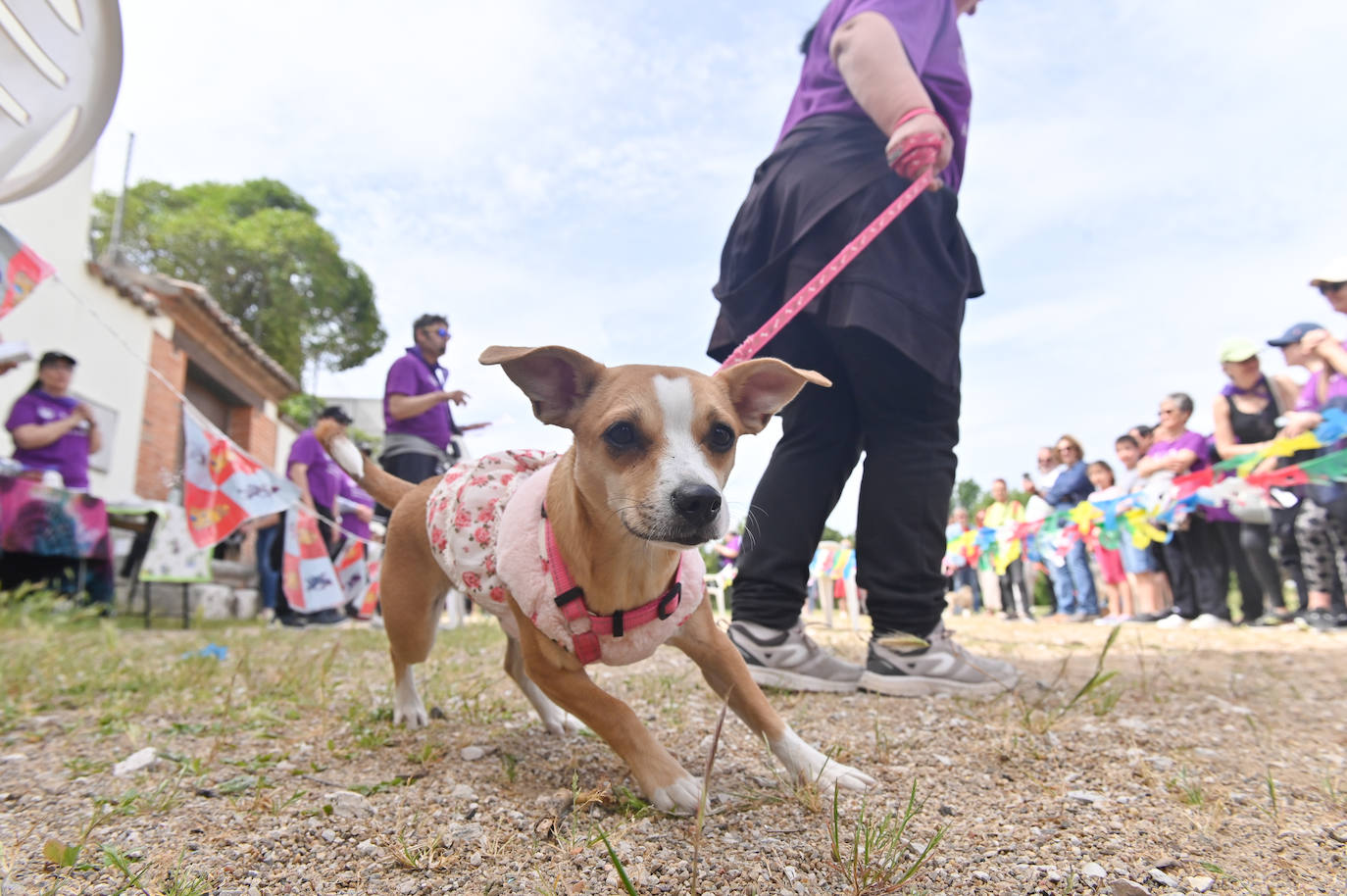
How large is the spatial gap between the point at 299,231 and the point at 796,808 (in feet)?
116

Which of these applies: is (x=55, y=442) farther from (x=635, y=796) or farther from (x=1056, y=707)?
(x=1056, y=707)

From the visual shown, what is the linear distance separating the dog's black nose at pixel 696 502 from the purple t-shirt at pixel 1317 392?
5550 millimetres

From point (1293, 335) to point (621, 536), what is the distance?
20.4 ft

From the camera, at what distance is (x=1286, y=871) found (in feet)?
4.49

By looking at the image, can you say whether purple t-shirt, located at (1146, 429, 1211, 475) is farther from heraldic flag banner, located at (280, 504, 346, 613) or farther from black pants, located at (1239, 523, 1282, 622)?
heraldic flag banner, located at (280, 504, 346, 613)

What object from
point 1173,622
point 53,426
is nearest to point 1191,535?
point 1173,622

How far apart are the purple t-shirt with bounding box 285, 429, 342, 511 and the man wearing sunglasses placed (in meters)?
2.10

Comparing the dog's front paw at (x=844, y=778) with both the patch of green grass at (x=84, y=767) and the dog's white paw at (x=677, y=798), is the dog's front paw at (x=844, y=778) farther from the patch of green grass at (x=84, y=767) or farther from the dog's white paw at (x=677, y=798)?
the patch of green grass at (x=84, y=767)

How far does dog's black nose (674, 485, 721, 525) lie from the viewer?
1.78m

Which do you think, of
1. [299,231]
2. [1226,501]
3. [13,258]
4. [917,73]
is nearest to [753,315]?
[917,73]

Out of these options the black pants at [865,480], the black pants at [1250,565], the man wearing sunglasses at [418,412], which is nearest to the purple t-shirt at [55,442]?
the man wearing sunglasses at [418,412]

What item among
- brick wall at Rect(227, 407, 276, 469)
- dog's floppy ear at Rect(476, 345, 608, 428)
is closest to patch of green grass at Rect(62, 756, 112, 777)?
dog's floppy ear at Rect(476, 345, 608, 428)

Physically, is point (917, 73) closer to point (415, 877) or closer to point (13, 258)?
point (415, 877)

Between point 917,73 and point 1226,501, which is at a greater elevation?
point 917,73
